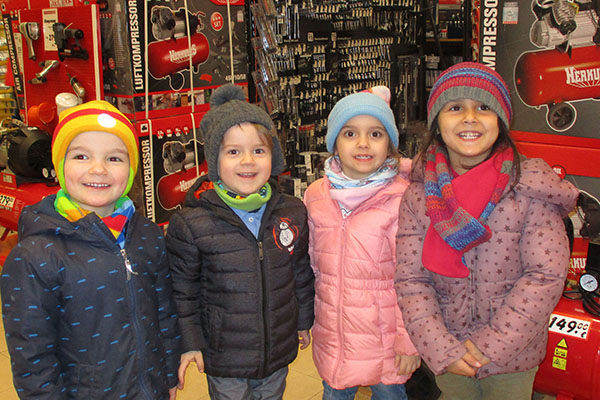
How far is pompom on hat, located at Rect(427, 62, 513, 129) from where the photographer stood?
167 cm

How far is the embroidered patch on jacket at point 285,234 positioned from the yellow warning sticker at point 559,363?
1.11 meters

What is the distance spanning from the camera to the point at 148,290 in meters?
1.71

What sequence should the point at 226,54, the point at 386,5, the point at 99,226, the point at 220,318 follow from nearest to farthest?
1. the point at 99,226
2. the point at 220,318
3. the point at 226,54
4. the point at 386,5

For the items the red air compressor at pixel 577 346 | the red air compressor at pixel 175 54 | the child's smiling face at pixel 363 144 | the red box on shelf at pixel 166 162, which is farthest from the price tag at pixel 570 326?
the red air compressor at pixel 175 54

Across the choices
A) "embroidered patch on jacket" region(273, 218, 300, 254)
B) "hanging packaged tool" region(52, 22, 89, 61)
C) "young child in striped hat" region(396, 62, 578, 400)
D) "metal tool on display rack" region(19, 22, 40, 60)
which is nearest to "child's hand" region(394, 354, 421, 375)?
"young child in striped hat" region(396, 62, 578, 400)

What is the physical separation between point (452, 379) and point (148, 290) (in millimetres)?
1087

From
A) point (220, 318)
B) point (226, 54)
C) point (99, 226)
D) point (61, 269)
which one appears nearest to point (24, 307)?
point (61, 269)

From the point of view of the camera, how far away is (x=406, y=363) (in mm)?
1901

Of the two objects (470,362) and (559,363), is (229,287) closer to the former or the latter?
(470,362)

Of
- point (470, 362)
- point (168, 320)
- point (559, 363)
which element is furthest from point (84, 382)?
point (559, 363)

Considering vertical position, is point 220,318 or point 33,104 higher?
point 33,104

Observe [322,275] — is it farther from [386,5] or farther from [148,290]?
[386,5]

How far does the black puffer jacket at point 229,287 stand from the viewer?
5.97ft

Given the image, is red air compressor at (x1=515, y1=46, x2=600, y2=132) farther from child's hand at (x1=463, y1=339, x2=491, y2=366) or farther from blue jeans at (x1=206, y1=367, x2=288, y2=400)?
blue jeans at (x1=206, y1=367, x2=288, y2=400)
